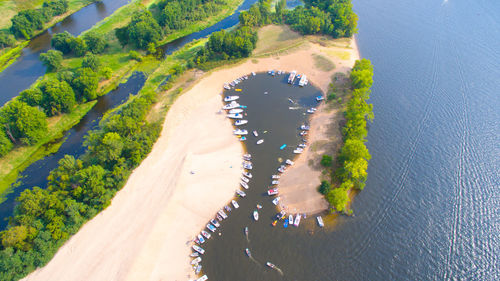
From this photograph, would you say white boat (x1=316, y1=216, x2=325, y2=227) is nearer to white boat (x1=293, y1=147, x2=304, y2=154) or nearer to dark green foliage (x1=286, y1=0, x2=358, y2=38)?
white boat (x1=293, y1=147, x2=304, y2=154)

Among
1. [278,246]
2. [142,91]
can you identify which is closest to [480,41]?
[278,246]

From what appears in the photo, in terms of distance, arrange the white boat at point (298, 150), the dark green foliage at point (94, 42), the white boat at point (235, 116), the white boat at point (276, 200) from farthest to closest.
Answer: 1. the dark green foliage at point (94, 42)
2. the white boat at point (235, 116)
3. the white boat at point (298, 150)
4. the white boat at point (276, 200)

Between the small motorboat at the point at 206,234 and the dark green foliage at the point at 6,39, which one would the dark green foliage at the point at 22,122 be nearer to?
the dark green foliage at the point at 6,39

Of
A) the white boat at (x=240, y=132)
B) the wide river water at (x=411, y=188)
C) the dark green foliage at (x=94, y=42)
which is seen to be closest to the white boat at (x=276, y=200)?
the wide river water at (x=411, y=188)

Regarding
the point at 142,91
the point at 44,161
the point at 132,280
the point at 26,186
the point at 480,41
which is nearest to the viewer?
the point at 132,280

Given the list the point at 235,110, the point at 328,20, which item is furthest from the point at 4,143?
the point at 328,20

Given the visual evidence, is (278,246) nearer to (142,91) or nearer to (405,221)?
(405,221)
